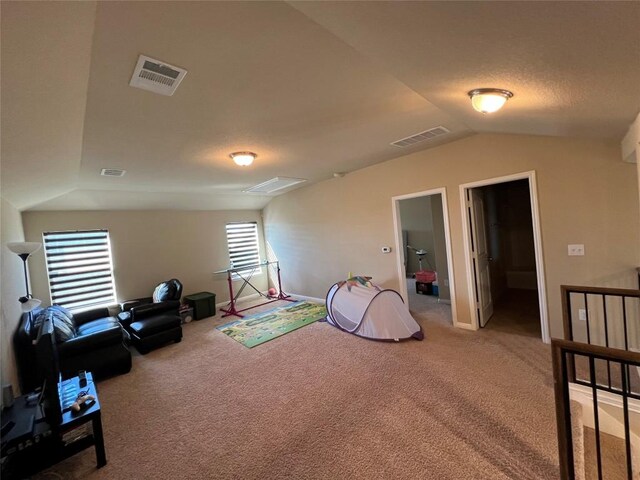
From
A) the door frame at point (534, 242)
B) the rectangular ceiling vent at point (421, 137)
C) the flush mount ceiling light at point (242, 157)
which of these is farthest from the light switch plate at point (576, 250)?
the flush mount ceiling light at point (242, 157)

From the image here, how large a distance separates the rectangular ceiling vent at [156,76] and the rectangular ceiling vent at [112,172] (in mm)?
2231

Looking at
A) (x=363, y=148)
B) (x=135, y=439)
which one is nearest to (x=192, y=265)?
(x=135, y=439)

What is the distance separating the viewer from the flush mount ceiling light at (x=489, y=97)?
6.17 feet

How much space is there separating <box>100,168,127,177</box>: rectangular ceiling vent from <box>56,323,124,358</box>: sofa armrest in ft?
6.61

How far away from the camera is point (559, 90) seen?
5.56 feet

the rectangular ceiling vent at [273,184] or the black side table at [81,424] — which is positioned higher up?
the rectangular ceiling vent at [273,184]

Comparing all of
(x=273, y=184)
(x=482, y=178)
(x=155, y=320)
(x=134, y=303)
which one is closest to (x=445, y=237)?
(x=482, y=178)

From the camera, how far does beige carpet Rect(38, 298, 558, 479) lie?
1869 mm

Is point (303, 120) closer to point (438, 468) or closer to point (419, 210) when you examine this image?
point (438, 468)

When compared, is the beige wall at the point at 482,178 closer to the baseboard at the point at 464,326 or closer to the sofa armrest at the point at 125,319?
the baseboard at the point at 464,326

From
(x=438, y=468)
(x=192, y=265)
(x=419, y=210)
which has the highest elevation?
(x=419, y=210)

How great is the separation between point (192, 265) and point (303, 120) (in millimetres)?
4781

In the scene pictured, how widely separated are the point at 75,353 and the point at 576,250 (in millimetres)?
5776

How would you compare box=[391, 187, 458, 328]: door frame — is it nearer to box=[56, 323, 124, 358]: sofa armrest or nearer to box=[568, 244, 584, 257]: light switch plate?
box=[568, 244, 584, 257]: light switch plate
